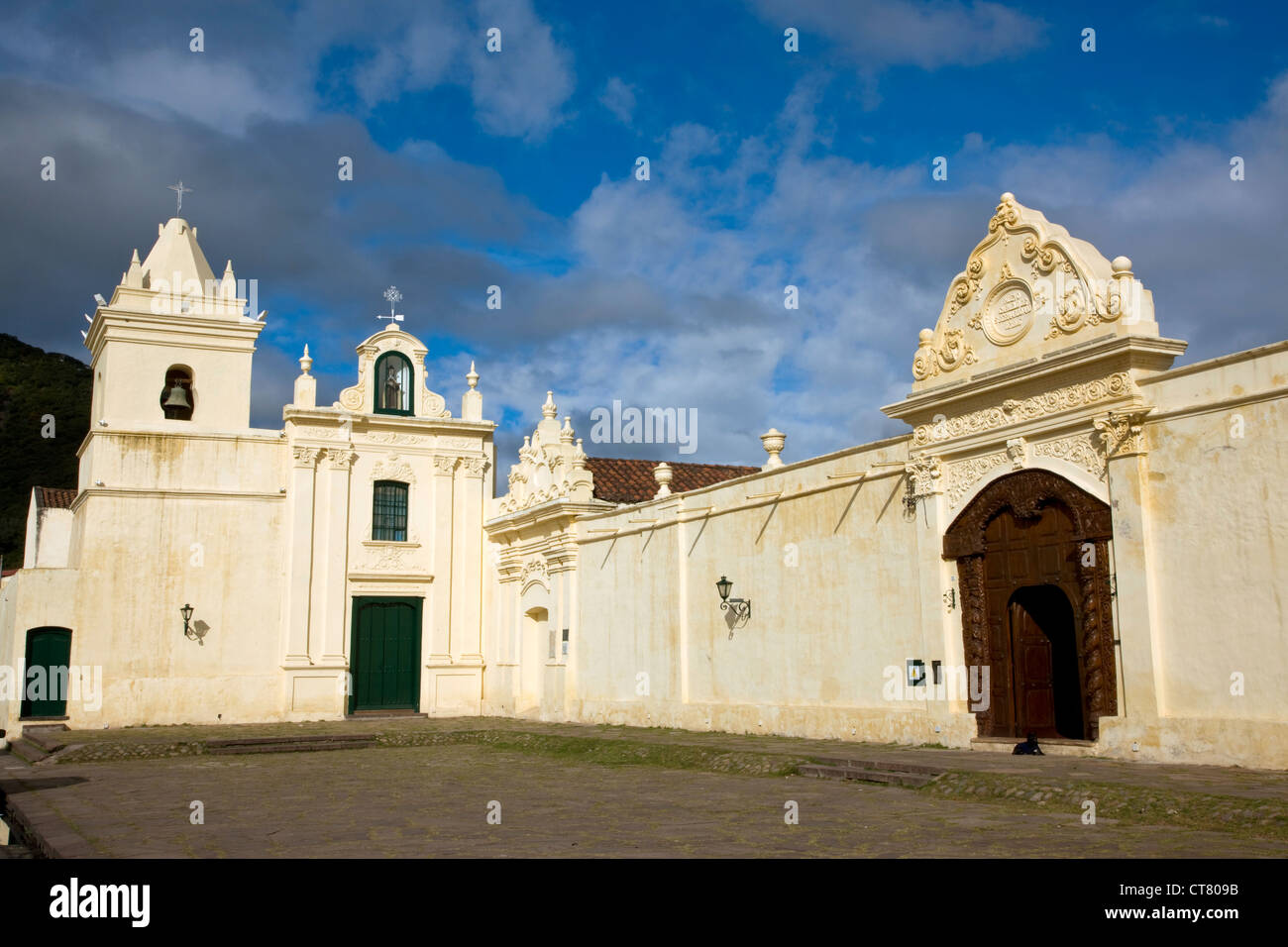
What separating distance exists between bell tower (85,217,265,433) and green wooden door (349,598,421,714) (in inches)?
207

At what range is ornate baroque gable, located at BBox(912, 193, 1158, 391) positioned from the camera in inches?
474

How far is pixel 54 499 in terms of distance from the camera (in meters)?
29.0

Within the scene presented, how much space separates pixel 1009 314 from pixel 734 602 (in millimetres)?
6778

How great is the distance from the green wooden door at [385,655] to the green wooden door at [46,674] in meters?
5.83

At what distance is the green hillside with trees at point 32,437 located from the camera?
42344 mm

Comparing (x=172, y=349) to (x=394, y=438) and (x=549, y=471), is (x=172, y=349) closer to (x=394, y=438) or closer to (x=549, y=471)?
(x=394, y=438)

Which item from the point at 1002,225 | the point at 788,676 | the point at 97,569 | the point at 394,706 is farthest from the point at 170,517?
the point at 1002,225

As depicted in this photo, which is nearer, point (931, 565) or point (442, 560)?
point (931, 565)

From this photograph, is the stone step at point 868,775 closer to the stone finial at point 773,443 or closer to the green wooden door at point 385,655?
the stone finial at point 773,443

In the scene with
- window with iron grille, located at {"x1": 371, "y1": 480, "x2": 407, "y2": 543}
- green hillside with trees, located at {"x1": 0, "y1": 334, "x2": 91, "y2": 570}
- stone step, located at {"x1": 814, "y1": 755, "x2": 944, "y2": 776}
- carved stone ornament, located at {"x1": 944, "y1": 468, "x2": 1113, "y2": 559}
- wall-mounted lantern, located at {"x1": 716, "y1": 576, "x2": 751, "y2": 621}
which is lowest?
stone step, located at {"x1": 814, "y1": 755, "x2": 944, "y2": 776}

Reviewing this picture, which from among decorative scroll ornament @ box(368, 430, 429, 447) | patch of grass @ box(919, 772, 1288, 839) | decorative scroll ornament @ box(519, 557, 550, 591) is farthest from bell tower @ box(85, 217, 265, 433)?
patch of grass @ box(919, 772, 1288, 839)

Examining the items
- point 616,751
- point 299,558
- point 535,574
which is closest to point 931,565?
point 616,751

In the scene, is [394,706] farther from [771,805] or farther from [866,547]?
[771,805]

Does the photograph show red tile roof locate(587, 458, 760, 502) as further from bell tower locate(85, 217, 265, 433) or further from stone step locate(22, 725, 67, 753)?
stone step locate(22, 725, 67, 753)
